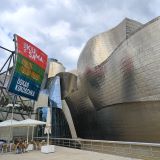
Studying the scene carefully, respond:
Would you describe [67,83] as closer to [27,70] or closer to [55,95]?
[55,95]

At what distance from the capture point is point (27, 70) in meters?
29.5

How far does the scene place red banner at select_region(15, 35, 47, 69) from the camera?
1122 inches

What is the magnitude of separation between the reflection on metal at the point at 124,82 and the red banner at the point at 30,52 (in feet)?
25.9

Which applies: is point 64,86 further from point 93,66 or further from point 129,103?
point 129,103

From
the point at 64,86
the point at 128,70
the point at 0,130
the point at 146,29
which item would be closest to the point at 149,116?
the point at 128,70

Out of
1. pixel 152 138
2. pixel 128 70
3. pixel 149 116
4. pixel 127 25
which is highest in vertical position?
pixel 127 25

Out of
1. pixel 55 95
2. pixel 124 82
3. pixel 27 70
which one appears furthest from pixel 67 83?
pixel 124 82

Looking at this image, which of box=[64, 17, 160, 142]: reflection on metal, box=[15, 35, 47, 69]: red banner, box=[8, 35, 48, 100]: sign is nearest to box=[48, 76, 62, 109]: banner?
box=[64, 17, 160, 142]: reflection on metal

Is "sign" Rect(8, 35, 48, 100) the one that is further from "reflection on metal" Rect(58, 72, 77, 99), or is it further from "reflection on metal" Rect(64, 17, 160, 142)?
"reflection on metal" Rect(58, 72, 77, 99)

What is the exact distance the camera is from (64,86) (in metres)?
48.5

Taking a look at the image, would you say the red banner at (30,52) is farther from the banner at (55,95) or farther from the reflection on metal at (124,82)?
the banner at (55,95)

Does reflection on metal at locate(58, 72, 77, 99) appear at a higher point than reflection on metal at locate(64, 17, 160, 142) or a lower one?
higher

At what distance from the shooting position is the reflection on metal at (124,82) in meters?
23.1

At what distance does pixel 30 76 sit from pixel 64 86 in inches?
734
